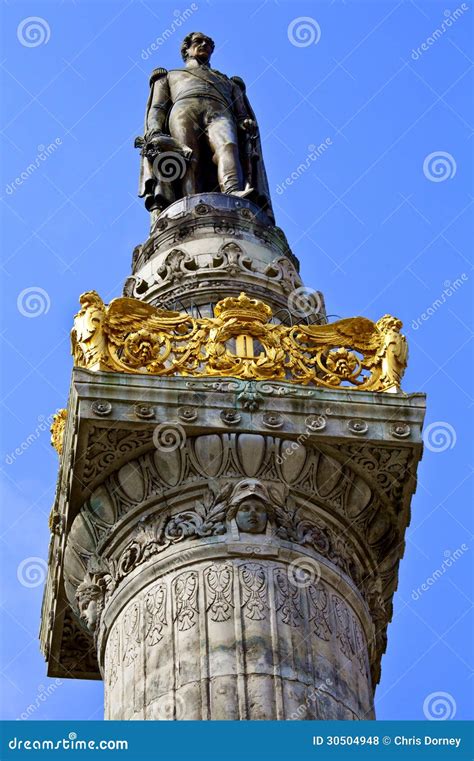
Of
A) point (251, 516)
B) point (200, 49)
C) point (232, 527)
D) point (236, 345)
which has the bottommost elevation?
point (232, 527)

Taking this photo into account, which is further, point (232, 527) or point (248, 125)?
point (248, 125)

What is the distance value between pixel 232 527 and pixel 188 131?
11.2 meters

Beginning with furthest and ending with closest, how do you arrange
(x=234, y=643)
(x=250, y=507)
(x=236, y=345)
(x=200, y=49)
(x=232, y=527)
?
1. (x=200, y=49)
2. (x=236, y=345)
3. (x=250, y=507)
4. (x=232, y=527)
5. (x=234, y=643)

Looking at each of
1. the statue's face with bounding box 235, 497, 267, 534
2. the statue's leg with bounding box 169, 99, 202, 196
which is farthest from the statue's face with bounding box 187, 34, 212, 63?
the statue's face with bounding box 235, 497, 267, 534

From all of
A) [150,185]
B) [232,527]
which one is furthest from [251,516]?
[150,185]

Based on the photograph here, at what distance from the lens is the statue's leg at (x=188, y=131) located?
107ft

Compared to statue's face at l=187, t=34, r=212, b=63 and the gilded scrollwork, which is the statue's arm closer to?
statue's face at l=187, t=34, r=212, b=63

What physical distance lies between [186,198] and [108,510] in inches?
314

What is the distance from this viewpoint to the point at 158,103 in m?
34.1

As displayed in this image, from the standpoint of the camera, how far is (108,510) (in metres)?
25.1

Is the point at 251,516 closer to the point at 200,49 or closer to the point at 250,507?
the point at 250,507

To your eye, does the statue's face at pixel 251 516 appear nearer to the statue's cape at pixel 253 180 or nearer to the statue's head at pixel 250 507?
the statue's head at pixel 250 507

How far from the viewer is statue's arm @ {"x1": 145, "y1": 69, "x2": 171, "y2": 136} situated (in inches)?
1324

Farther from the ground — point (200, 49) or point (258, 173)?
point (200, 49)
